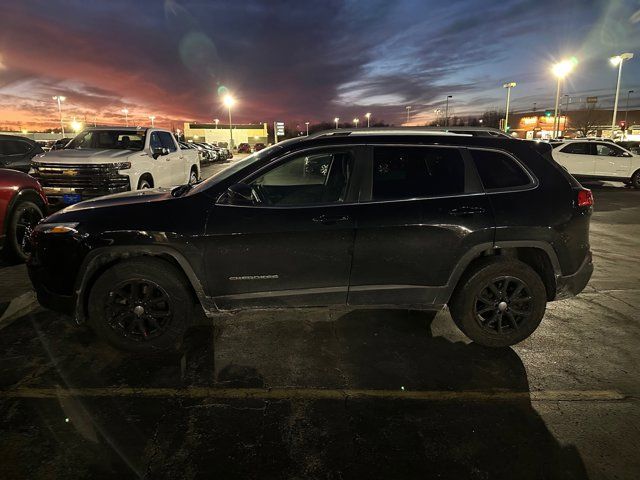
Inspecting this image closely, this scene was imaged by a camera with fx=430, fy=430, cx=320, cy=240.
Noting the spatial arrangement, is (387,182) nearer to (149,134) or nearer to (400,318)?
(400,318)

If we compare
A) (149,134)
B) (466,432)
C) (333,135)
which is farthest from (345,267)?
(149,134)

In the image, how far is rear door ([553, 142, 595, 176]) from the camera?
1714cm

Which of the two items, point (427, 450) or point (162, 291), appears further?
A: point (162, 291)

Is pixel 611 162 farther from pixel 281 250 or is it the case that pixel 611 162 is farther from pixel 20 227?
pixel 20 227

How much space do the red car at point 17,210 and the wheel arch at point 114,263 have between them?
9.09ft

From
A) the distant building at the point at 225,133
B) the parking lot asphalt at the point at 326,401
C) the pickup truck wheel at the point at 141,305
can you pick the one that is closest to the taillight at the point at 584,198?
the parking lot asphalt at the point at 326,401

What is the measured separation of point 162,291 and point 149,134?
24.9ft

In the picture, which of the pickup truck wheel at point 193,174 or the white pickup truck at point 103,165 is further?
the pickup truck wheel at point 193,174

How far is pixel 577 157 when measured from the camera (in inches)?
680

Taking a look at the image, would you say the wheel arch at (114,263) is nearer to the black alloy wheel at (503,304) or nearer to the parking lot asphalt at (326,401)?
A: the parking lot asphalt at (326,401)

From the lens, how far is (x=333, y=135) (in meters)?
3.84

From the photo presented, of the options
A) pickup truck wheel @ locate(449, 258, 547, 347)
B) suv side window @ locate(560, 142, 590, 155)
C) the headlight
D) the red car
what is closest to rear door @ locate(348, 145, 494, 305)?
pickup truck wheel @ locate(449, 258, 547, 347)

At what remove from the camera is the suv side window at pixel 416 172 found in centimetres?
366

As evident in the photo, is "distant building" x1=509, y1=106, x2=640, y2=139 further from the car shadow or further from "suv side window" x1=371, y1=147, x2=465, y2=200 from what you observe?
the car shadow
